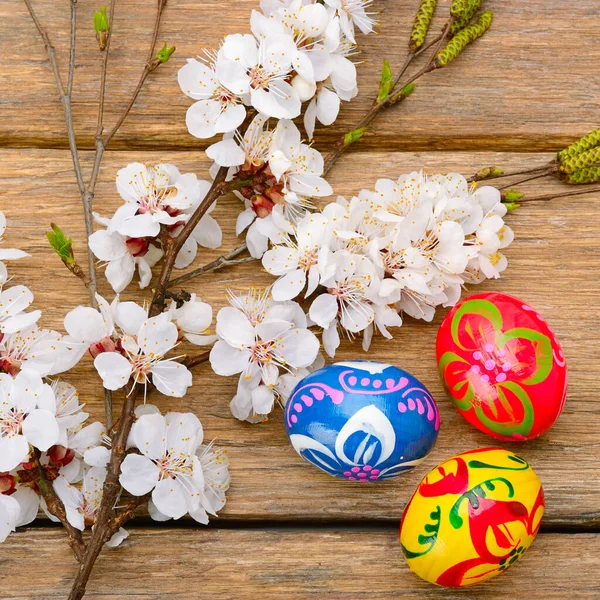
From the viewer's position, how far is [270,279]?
95 cm

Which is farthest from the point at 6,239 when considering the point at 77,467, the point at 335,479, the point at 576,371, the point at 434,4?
the point at 576,371

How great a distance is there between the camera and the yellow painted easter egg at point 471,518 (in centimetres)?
77

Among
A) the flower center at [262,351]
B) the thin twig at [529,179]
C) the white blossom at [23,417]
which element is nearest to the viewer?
the white blossom at [23,417]

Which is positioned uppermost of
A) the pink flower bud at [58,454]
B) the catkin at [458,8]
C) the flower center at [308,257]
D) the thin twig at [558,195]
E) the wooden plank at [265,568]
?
the catkin at [458,8]

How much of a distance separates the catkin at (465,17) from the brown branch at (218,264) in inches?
17.1

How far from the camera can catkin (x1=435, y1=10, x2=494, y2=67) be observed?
37.7 inches

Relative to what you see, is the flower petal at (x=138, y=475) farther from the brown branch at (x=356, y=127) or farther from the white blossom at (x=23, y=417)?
the brown branch at (x=356, y=127)

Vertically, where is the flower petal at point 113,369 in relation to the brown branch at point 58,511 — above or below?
above

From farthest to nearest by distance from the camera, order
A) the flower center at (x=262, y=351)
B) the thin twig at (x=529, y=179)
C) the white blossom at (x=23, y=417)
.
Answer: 1. the thin twig at (x=529, y=179)
2. the flower center at (x=262, y=351)
3. the white blossom at (x=23, y=417)

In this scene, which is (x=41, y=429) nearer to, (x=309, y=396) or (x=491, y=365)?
(x=309, y=396)

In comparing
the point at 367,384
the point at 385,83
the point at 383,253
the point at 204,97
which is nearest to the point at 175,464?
the point at 367,384

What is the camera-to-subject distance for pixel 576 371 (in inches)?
37.1

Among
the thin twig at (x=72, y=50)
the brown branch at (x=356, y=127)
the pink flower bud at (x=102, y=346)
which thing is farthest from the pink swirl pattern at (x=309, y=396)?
the thin twig at (x=72, y=50)

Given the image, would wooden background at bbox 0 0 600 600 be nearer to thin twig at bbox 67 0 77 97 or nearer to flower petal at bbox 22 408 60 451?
thin twig at bbox 67 0 77 97
